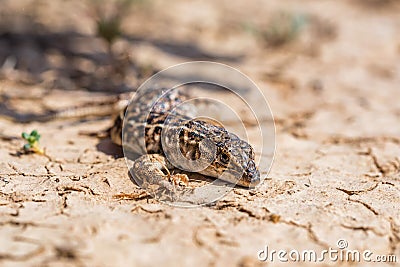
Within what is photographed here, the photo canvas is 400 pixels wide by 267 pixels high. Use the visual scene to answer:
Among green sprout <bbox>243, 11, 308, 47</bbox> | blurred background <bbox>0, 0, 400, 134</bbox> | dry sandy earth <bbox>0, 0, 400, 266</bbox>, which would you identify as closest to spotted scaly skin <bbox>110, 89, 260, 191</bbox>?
dry sandy earth <bbox>0, 0, 400, 266</bbox>

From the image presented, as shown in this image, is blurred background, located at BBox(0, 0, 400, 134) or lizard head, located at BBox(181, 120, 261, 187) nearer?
lizard head, located at BBox(181, 120, 261, 187)

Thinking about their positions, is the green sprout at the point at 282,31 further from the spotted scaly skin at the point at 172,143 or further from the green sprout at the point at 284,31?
the spotted scaly skin at the point at 172,143

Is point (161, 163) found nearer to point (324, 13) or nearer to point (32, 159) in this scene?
point (32, 159)

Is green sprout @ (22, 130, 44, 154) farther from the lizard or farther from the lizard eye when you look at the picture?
the lizard eye

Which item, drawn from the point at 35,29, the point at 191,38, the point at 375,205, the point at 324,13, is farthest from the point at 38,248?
the point at 324,13

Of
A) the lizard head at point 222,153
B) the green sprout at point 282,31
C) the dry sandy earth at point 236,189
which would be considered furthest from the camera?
the green sprout at point 282,31

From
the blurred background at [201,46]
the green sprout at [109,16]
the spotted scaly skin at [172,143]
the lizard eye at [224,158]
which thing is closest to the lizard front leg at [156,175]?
the spotted scaly skin at [172,143]
